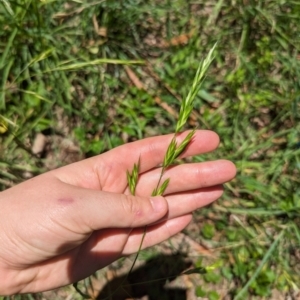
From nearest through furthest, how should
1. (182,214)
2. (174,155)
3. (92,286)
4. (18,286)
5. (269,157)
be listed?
(174,155), (18,286), (182,214), (92,286), (269,157)

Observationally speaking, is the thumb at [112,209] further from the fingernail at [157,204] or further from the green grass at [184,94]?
the green grass at [184,94]

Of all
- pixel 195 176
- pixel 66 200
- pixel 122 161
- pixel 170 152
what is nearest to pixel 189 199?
pixel 195 176

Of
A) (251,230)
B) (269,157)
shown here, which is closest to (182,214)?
(251,230)

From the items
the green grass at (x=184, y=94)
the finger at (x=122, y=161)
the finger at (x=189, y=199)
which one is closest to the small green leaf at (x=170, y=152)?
the finger at (x=122, y=161)

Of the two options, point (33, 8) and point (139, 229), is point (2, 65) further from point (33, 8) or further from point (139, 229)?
point (139, 229)

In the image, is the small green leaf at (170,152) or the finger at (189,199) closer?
the small green leaf at (170,152)

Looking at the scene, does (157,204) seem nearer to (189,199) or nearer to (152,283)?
(189,199)

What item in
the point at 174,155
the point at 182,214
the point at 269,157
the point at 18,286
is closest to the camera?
the point at 174,155
